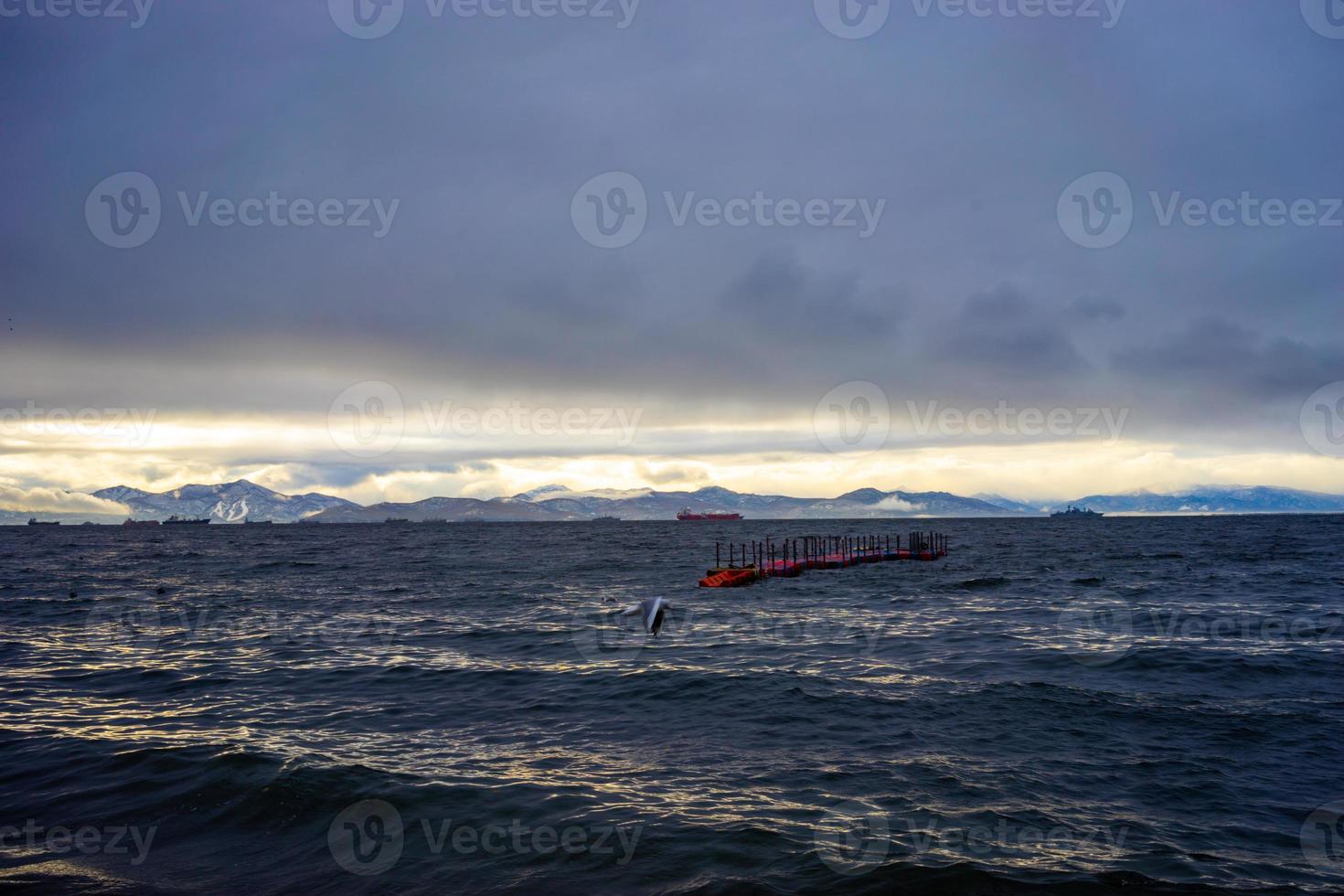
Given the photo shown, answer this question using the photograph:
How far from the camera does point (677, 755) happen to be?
51.9 ft

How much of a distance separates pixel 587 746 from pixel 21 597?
45.1m

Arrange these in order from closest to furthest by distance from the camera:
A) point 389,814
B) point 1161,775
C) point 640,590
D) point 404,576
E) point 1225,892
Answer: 1. point 1225,892
2. point 389,814
3. point 1161,775
4. point 640,590
5. point 404,576

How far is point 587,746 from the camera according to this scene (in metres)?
16.3

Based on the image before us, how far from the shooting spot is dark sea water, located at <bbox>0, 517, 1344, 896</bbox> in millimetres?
10961

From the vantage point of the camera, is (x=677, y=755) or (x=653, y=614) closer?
(x=677, y=755)

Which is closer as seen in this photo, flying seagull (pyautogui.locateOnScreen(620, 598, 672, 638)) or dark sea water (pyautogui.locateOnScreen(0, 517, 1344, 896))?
dark sea water (pyautogui.locateOnScreen(0, 517, 1344, 896))

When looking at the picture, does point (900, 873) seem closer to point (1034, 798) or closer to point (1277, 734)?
point (1034, 798)

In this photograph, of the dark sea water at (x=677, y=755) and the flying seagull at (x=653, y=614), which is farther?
the flying seagull at (x=653, y=614)

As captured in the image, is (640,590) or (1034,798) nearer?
(1034,798)

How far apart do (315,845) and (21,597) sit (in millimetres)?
45723

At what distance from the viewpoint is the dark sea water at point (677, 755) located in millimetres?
10961

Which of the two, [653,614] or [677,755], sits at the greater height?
[653,614]

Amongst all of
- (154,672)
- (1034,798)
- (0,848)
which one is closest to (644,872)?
(1034,798)

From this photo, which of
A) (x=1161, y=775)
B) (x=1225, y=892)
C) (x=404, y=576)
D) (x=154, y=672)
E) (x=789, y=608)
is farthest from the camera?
(x=404, y=576)
